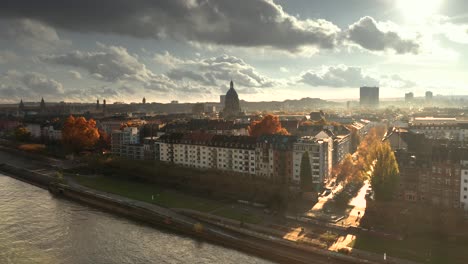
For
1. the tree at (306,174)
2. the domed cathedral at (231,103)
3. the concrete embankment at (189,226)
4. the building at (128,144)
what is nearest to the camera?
the concrete embankment at (189,226)

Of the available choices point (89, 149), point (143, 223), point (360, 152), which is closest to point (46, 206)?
point (143, 223)

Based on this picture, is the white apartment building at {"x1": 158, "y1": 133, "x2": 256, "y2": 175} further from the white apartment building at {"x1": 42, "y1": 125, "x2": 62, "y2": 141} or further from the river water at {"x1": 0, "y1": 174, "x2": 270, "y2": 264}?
the white apartment building at {"x1": 42, "y1": 125, "x2": 62, "y2": 141}

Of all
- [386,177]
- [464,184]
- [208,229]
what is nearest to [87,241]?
[208,229]

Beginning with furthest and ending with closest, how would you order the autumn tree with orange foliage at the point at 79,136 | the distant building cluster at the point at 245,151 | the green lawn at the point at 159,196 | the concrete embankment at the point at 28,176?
the autumn tree with orange foliage at the point at 79,136 < the concrete embankment at the point at 28,176 < the distant building cluster at the point at 245,151 < the green lawn at the point at 159,196

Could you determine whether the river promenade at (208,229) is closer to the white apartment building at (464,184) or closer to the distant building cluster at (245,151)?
the distant building cluster at (245,151)

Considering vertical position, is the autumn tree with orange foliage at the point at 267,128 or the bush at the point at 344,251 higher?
the autumn tree with orange foliage at the point at 267,128

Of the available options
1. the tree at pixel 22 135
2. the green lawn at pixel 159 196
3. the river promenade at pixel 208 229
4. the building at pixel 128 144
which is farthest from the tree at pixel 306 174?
the tree at pixel 22 135

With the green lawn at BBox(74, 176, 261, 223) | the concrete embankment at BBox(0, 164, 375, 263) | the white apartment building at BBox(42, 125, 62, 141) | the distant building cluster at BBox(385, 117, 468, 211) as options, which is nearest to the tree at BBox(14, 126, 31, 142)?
the white apartment building at BBox(42, 125, 62, 141)
